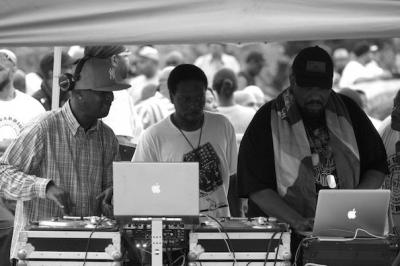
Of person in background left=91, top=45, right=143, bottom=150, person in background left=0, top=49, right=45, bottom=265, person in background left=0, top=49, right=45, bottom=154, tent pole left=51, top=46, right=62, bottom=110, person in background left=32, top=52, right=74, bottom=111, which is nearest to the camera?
tent pole left=51, top=46, right=62, bottom=110

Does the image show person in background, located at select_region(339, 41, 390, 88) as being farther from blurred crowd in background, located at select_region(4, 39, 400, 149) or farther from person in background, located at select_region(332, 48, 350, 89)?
person in background, located at select_region(332, 48, 350, 89)

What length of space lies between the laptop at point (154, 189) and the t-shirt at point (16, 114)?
331 cm

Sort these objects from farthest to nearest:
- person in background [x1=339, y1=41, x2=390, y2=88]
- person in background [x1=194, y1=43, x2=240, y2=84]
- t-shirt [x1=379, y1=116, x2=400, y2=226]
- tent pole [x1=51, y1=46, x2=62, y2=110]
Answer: person in background [x1=194, y1=43, x2=240, y2=84], person in background [x1=339, y1=41, x2=390, y2=88], tent pole [x1=51, y1=46, x2=62, y2=110], t-shirt [x1=379, y1=116, x2=400, y2=226]

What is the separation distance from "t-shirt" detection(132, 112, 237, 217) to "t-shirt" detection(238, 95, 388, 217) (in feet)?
0.94

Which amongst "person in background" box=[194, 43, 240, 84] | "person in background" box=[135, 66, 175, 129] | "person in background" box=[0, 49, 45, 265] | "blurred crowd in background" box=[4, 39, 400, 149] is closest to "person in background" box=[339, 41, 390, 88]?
"blurred crowd in background" box=[4, 39, 400, 149]

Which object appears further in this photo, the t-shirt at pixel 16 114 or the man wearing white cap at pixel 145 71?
the man wearing white cap at pixel 145 71

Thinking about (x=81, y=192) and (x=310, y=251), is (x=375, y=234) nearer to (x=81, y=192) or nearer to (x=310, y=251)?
(x=310, y=251)

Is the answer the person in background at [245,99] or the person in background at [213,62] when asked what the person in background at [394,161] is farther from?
the person in background at [213,62]

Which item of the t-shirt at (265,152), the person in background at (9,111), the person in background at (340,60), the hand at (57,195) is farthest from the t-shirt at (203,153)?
the person in background at (340,60)

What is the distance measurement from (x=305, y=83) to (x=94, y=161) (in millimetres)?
1303

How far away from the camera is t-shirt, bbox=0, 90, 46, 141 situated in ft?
26.7

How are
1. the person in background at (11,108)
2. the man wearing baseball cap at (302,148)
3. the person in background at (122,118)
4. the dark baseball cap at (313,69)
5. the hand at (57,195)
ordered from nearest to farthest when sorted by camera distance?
1. the hand at (57,195)
2. the man wearing baseball cap at (302,148)
3. the dark baseball cap at (313,69)
4. the person in background at (11,108)
5. the person in background at (122,118)

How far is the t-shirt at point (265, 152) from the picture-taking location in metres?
5.83

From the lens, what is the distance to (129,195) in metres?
4.91
